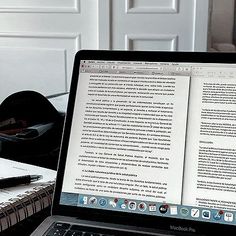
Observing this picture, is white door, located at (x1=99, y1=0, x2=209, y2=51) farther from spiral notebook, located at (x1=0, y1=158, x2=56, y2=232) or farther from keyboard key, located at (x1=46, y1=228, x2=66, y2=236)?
keyboard key, located at (x1=46, y1=228, x2=66, y2=236)

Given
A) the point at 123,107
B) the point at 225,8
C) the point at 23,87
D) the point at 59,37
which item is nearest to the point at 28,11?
the point at 59,37

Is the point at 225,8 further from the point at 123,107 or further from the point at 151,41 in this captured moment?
the point at 123,107

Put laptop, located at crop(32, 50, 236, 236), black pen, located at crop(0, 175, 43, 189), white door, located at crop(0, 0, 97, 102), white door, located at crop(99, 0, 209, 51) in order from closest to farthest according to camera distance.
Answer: laptop, located at crop(32, 50, 236, 236) < black pen, located at crop(0, 175, 43, 189) < white door, located at crop(99, 0, 209, 51) < white door, located at crop(0, 0, 97, 102)

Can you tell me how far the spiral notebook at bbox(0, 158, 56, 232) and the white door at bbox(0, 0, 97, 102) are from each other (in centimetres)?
146

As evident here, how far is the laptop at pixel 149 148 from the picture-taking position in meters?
0.61

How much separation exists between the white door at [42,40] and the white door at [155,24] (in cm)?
13

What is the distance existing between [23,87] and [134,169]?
1.91 meters

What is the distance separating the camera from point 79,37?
2.22 meters

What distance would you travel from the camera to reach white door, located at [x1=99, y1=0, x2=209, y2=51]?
78.4 inches

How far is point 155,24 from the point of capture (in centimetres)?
205

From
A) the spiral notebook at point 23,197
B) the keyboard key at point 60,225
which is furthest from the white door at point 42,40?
the keyboard key at point 60,225

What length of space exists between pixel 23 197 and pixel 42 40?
172 cm

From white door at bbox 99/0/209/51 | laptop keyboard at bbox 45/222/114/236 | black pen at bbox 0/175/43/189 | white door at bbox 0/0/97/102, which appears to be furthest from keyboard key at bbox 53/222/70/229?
white door at bbox 0/0/97/102

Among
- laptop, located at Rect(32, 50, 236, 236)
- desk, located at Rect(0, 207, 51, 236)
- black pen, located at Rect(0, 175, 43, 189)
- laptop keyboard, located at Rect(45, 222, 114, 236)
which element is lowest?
desk, located at Rect(0, 207, 51, 236)
